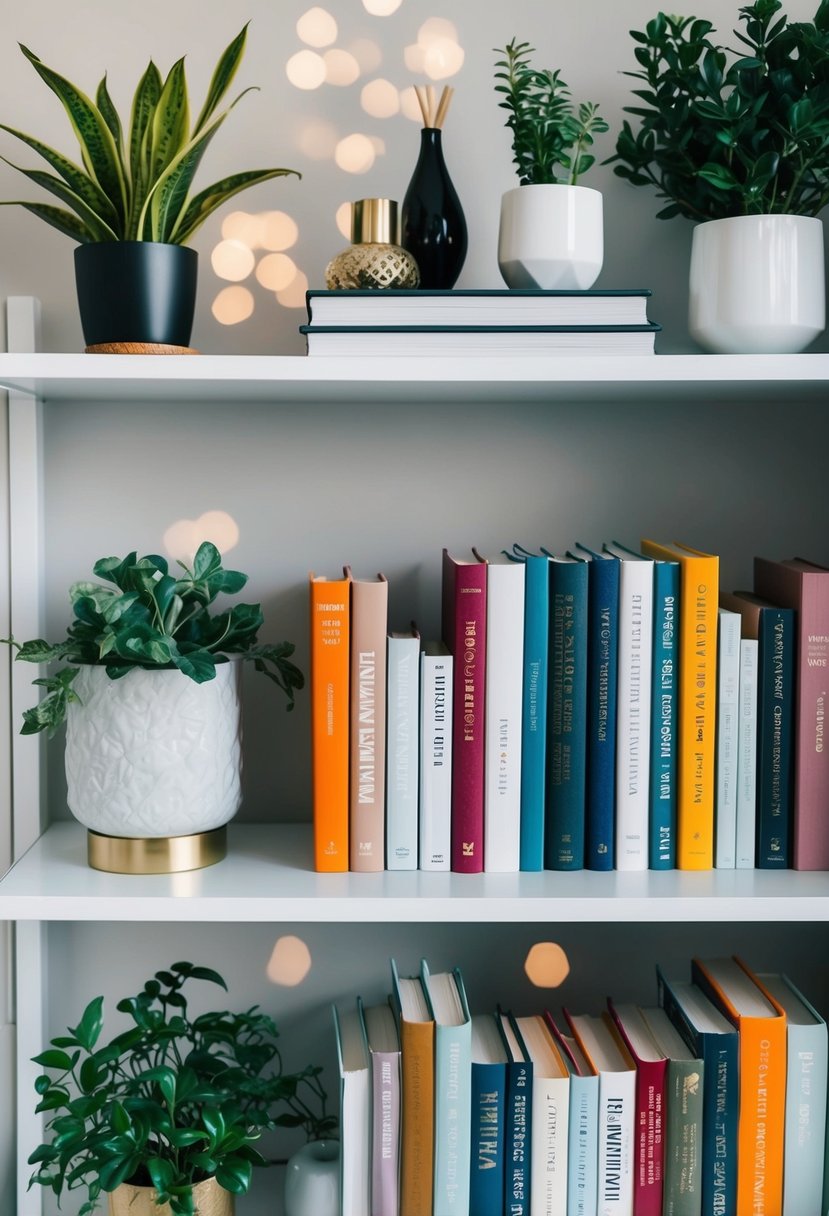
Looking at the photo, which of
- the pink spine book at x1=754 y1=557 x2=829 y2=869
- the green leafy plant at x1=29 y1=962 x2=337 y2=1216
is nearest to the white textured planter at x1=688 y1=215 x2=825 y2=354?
the pink spine book at x1=754 y1=557 x2=829 y2=869

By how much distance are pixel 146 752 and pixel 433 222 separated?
1.76 ft

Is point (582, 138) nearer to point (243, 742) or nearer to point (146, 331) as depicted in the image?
point (146, 331)

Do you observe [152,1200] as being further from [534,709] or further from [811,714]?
[811,714]

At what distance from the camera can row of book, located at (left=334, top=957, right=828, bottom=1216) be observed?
0.97 m

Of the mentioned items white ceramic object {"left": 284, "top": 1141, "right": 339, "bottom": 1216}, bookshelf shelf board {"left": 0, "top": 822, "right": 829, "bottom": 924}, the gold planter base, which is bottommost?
white ceramic object {"left": 284, "top": 1141, "right": 339, "bottom": 1216}

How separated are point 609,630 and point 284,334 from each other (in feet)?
1.48

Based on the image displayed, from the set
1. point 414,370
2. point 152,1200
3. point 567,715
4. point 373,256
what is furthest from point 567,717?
point 152,1200

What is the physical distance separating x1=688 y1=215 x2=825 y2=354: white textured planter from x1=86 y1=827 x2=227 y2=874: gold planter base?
2.13 ft

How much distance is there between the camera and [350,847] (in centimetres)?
98

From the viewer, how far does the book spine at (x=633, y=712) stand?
3.18 ft

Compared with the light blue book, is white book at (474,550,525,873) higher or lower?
Answer: higher

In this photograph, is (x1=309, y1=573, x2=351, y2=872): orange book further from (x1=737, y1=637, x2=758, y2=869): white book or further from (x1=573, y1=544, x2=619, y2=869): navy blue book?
(x1=737, y1=637, x2=758, y2=869): white book

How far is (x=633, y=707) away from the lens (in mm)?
975

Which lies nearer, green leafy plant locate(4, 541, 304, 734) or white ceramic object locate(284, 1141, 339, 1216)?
green leafy plant locate(4, 541, 304, 734)
